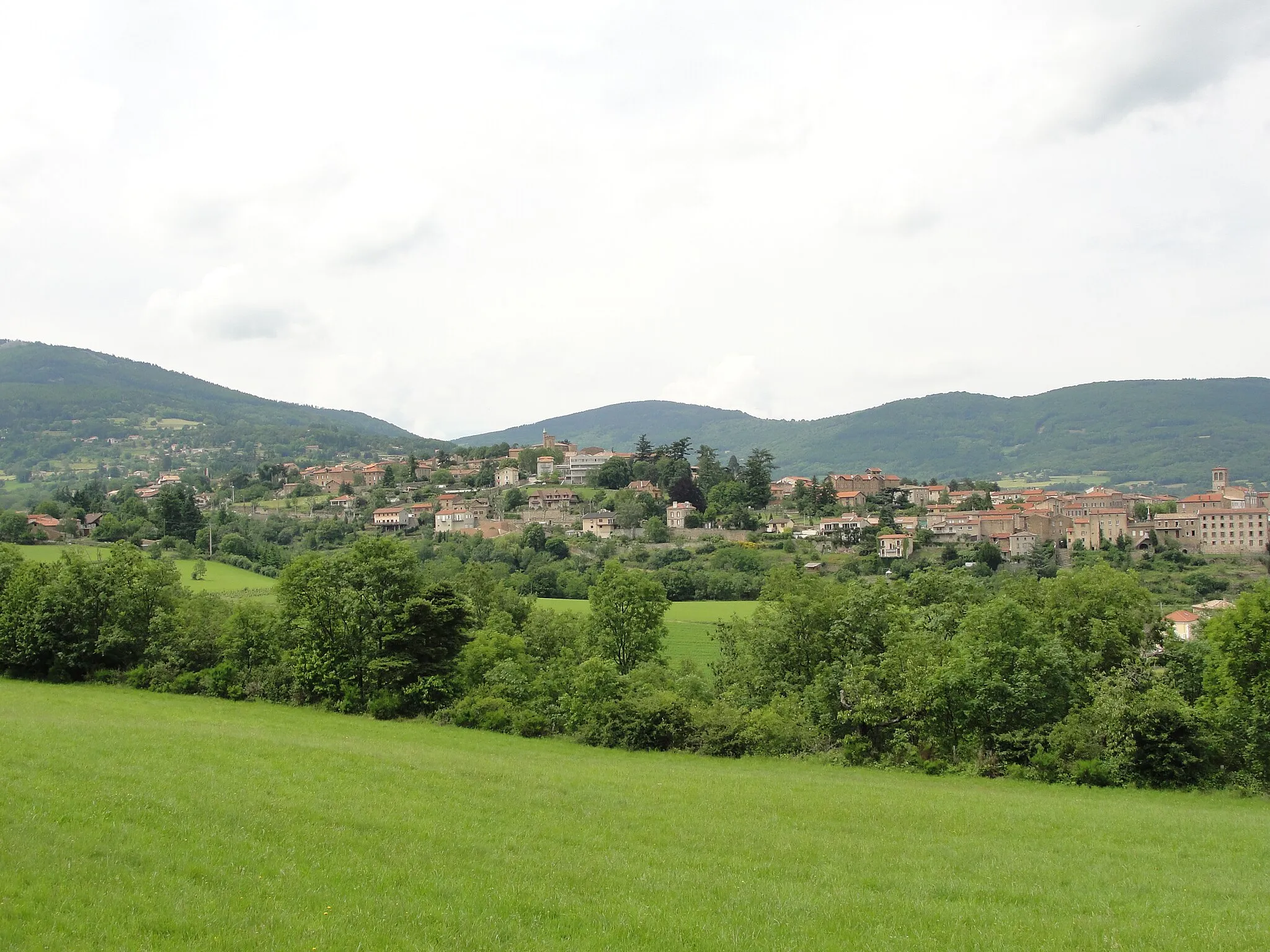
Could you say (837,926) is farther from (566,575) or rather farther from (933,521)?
(933,521)

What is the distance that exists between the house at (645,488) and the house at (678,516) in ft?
27.5

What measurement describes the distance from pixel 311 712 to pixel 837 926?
2538cm

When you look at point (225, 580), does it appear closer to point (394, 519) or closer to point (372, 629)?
point (394, 519)

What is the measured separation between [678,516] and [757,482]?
1864cm

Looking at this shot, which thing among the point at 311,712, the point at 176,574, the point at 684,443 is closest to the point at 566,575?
the point at 176,574

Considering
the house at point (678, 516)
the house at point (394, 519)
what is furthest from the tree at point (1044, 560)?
the house at point (394, 519)

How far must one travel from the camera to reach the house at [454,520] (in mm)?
116000

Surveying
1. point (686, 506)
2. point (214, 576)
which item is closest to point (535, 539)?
point (686, 506)

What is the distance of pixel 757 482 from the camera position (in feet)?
425

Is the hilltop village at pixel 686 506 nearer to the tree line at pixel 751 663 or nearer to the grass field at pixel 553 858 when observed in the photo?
the tree line at pixel 751 663

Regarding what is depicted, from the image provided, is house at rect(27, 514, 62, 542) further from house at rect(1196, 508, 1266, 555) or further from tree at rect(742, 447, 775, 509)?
house at rect(1196, 508, 1266, 555)

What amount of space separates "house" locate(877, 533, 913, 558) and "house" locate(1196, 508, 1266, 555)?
33627mm

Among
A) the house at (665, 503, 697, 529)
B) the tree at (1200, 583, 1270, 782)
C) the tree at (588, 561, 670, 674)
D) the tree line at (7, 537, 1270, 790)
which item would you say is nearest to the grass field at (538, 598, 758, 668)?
the tree at (588, 561, 670, 674)

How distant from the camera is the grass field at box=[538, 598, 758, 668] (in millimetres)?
55156
